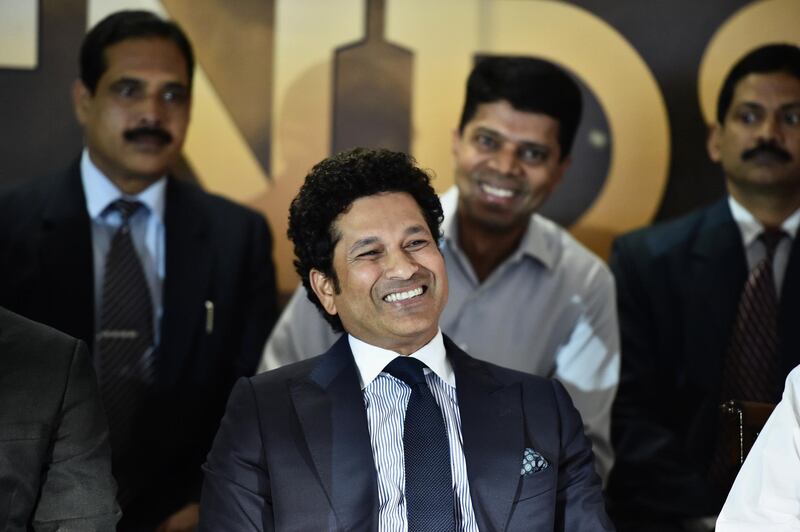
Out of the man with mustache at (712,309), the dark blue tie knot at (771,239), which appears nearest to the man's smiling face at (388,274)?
the man with mustache at (712,309)

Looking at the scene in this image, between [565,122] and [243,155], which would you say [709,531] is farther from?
[243,155]

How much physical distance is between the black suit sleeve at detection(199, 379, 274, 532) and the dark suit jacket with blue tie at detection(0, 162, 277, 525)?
109 centimetres

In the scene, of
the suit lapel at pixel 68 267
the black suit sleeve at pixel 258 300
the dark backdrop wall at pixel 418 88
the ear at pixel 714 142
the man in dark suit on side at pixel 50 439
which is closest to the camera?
the man in dark suit on side at pixel 50 439

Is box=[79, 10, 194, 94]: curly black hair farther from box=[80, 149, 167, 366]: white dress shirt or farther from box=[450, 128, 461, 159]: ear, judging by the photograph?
box=[450, 128, 461, 159]: ear

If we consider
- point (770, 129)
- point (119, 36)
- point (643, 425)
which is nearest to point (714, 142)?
point (770, 129)

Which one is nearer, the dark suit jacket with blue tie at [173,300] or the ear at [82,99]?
the dark suit jacket with blue tie at [173,300]

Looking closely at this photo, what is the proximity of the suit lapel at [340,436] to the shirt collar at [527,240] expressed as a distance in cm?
115

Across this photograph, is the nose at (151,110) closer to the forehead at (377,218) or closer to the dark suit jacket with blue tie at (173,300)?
the dark suit jacket with blue tie at (173,300)

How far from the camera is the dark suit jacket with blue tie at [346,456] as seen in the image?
261 centimetres

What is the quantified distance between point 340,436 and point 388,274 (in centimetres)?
36

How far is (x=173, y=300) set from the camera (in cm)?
381

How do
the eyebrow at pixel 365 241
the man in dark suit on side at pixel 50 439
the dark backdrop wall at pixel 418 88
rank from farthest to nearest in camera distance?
the dark backdrop wall at pixel 418 88, the eyebrow at pixel 365 241, the man in dark suit on side at pixel 50 439

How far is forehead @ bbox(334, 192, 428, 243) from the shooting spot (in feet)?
9.04

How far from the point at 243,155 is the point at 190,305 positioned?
0.74 m
